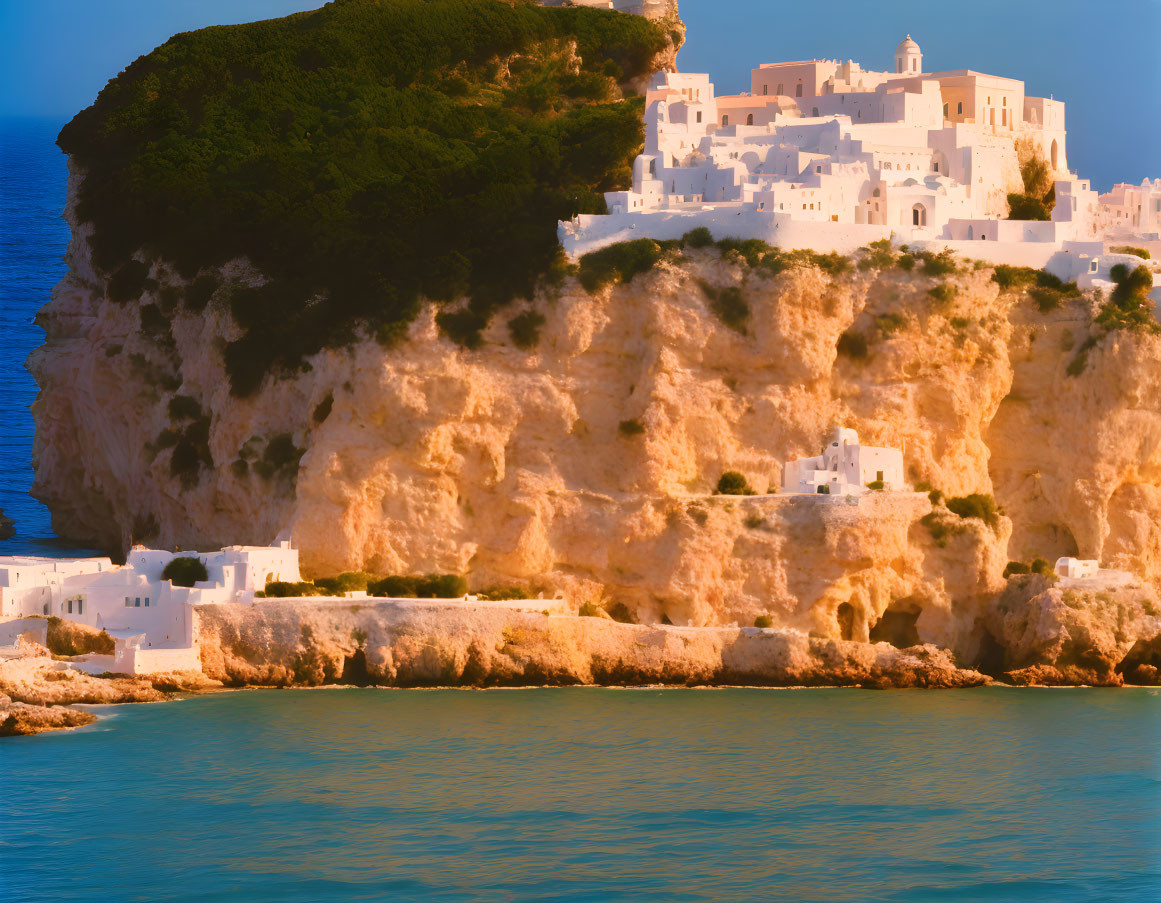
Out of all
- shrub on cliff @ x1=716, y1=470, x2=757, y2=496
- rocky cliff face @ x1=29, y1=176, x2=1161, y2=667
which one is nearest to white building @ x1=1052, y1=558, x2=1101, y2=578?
rocky cliff face @ x1=29, y1=176, x2=1161, y2=667

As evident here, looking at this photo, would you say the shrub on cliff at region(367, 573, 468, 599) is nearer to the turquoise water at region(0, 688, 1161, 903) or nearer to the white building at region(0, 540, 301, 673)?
the white building at region(0, 540, 301, 673)

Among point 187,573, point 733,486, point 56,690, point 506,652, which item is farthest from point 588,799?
point 733,486

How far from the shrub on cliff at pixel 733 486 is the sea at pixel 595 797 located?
5.89 meters

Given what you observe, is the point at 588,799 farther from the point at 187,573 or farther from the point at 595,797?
the point at 187,573

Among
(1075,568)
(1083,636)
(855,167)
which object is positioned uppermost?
(855,167)

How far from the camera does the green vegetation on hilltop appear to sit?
2259 inches

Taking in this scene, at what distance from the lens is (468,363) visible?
55562mm

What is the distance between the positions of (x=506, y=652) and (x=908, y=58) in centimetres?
2524

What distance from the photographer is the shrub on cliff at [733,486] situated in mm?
54500

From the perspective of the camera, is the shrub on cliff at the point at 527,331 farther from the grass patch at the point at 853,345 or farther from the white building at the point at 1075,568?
the white building at the point at 1075,568

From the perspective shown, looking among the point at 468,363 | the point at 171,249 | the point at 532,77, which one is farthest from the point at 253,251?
the point at 532,77

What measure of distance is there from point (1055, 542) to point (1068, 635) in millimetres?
5662

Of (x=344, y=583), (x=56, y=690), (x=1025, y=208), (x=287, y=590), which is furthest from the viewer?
(x=1025, y=208)

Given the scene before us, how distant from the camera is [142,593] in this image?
167 ft
